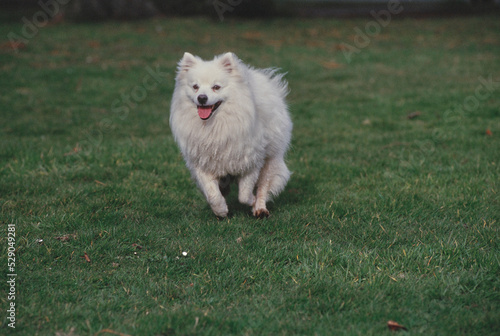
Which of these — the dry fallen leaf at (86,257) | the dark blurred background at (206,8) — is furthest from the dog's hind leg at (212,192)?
the dark blurred background at (206,8)

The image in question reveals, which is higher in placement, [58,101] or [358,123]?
[358,123]

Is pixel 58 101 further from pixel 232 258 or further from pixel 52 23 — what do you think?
pixel 52 23

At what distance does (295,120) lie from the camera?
863 cm

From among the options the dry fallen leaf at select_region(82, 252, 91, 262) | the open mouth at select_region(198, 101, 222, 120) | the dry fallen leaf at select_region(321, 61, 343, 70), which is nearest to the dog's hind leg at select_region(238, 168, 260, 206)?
the open mouth at select_region(198, 101, 222, 120)

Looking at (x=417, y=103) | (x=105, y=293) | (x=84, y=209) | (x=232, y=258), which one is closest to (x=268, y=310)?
(x=232, y=258)

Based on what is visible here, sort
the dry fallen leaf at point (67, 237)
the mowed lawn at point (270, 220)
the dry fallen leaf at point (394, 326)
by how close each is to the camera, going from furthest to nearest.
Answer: the dry fallen leaf at point (67, 237) < the mowed lawn at point (270, 220) < the dry fallen leaf at point (394, 326)

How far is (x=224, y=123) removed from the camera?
179 inches

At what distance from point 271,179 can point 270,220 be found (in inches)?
17.0

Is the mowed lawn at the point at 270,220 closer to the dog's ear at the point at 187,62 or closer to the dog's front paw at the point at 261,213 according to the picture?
the dog's front paw at the point at 261,213

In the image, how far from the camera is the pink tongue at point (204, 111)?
4.41 metres

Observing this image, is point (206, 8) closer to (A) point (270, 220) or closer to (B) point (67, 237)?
(A) point (270, 220)

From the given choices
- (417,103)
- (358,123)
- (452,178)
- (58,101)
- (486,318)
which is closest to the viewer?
(486,318)

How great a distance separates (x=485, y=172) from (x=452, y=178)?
1.34 ft

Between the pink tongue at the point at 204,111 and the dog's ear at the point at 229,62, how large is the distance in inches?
14.6
